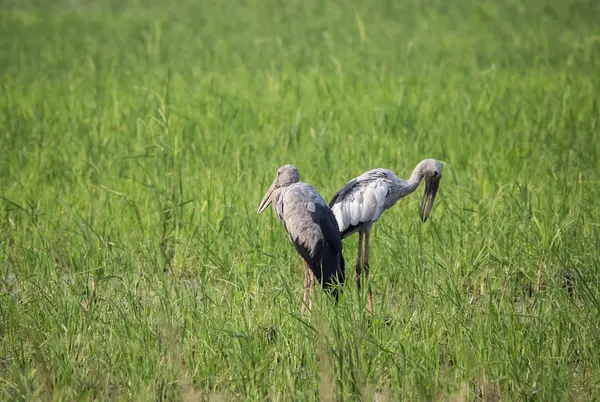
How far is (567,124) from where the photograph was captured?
7574 mm

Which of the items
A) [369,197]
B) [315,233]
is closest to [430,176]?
[369,197]

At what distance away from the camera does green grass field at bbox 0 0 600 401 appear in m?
3.62

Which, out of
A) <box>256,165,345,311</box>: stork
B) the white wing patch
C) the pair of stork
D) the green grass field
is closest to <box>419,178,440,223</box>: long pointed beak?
the pair of stork

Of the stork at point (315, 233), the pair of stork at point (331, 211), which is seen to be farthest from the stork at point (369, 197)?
the stork at point (315, 233)

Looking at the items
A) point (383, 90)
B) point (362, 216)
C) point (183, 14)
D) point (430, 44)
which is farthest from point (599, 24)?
point (362, 216)

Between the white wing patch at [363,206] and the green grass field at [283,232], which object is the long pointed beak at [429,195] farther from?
the white wing patch at [363,206]

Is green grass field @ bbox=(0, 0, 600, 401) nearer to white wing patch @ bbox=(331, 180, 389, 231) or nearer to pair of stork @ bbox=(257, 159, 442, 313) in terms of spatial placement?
pair of stork @ bbox=(257, 159, 442, 313)

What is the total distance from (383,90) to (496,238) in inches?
169

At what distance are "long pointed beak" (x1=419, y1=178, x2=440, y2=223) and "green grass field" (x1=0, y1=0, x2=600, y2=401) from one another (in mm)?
214

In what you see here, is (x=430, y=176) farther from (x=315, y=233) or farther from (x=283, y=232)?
(x=283, y=232)

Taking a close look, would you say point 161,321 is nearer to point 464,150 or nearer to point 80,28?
point 464,150

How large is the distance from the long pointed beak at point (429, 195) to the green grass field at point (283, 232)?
0.70 ft

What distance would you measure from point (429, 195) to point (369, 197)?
1.64 ft

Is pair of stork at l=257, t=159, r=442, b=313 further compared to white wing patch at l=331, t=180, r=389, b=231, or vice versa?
white wing patch at l=331, t=180, r=389, b=231
